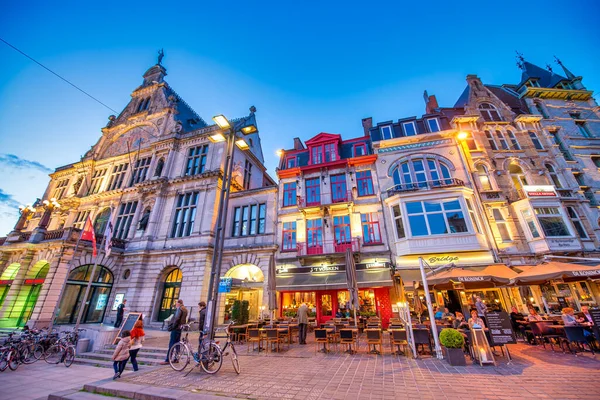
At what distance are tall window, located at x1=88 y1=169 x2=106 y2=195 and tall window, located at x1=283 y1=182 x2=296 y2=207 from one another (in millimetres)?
21712

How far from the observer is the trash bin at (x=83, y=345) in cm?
1017

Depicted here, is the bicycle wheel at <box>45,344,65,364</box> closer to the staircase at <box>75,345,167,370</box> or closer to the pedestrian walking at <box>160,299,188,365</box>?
the staircase at <box>75,345,167,370</box>

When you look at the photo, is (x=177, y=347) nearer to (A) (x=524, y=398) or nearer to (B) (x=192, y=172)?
(A) (x=524, y=398)

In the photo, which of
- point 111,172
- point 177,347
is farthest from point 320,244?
point 111,172

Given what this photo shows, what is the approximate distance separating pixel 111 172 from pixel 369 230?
28233mm

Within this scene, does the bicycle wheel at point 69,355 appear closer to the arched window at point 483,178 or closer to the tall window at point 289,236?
the tall window at point 289,236

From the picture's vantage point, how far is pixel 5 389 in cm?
644

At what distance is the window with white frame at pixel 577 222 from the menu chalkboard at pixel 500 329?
13731mm

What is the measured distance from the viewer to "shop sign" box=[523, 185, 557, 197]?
15922 mm

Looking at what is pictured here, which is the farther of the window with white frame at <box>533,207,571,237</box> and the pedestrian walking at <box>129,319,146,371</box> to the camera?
the window with white frame at <box>533,207,571,237</box>

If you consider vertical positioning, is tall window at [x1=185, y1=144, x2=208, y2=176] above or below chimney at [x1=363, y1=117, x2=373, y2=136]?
below

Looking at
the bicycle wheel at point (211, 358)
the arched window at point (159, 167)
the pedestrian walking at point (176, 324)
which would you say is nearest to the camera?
the bicycle wheel at point (211, 358)

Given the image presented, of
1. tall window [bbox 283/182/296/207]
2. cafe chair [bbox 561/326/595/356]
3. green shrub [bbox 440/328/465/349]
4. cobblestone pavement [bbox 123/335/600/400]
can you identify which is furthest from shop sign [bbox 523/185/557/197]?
tall window [bbox 283/182/296/207]

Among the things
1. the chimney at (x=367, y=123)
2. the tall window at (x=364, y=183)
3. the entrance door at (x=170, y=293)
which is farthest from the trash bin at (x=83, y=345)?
the chimney at (x=367, y=123)
